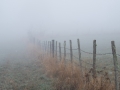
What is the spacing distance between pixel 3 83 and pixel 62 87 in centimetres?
369

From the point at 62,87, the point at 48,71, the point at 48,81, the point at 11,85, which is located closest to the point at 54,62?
the point at 48,71

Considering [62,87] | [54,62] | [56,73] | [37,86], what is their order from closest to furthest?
[62,87] < [37,86] < [56,73] < [54,62]

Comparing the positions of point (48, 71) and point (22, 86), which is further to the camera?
point (48, 71)

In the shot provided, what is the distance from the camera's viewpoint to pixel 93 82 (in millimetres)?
8688

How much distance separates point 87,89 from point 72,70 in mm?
2917

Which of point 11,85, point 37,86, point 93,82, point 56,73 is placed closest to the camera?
point 93,82

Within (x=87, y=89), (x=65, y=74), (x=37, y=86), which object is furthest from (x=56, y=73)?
(x=87, y=89)

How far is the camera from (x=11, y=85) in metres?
11.4

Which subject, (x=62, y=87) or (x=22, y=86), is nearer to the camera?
(x=62, y=87)

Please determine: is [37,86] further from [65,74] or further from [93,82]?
[93,82]

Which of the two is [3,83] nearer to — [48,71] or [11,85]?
[11,85]

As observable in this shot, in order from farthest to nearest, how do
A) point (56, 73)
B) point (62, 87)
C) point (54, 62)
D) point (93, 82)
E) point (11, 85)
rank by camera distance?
point (54, 62), point (56, 73), point (11, 85), point (62, 87), point (93, 82)

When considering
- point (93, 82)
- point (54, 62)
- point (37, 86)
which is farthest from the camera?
point (54, 62)

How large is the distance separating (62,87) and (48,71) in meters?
4.23
